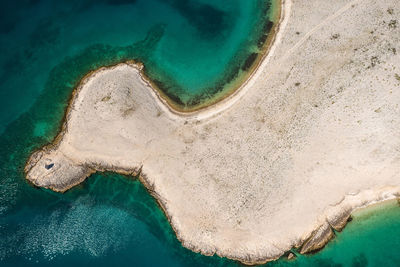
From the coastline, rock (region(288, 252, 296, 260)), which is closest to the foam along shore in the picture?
the coastline

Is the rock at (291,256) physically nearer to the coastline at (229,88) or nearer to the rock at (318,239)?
the rock at (318,239)

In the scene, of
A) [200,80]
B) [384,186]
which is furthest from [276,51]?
[384,186]

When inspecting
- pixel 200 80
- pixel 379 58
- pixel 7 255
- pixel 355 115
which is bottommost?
pixel 7 255

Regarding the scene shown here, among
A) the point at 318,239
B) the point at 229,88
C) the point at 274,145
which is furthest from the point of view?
the point at 229,88

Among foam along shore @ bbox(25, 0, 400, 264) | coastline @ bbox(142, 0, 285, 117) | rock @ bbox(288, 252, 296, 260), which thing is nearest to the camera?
foam along shore @ bbox(25, 0, 400, 264)

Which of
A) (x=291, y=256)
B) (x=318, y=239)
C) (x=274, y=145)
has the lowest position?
(x=291, y=256)

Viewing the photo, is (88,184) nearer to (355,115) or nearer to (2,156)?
(2,156)

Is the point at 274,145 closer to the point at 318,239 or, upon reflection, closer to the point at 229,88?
the point at 229,88

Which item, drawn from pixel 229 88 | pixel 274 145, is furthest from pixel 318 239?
pixel 229 88

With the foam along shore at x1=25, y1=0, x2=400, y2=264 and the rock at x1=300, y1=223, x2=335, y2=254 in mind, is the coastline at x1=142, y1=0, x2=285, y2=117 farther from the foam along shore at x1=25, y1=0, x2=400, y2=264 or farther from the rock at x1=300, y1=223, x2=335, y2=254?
the rock at x1=300, y1=223, x2=335, y2=254
